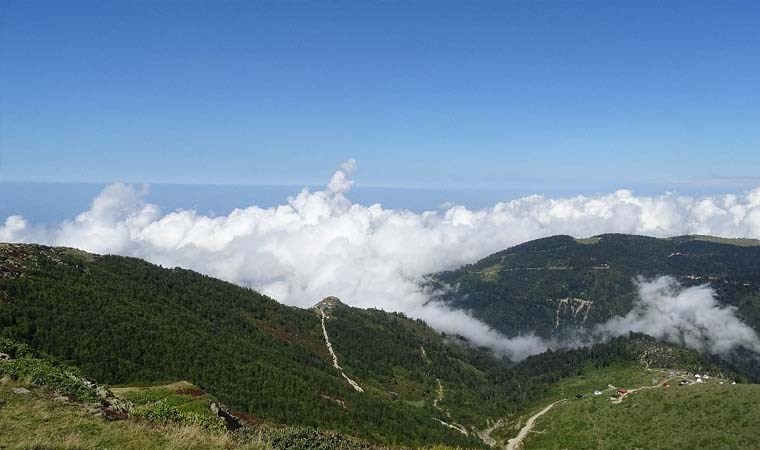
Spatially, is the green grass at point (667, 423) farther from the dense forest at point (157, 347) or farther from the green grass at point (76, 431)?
the green grass at point (76, 431)

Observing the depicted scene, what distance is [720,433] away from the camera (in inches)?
5438

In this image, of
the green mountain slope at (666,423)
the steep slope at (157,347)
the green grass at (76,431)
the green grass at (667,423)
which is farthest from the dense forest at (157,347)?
the green grass at (76,431)

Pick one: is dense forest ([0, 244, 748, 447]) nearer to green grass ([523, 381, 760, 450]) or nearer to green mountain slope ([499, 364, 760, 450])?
green mountain slope ([499, 364, 760, 450])

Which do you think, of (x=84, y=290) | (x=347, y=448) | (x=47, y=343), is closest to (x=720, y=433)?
(x=347, y=448)

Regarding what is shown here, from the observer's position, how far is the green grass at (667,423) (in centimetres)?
13862

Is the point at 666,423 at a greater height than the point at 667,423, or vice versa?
the point at 667,423

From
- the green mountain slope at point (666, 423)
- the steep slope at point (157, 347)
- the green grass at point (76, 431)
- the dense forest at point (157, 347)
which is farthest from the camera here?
the green mountain slope at point (666, 423)

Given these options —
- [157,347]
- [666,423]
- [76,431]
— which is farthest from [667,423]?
[76,431]

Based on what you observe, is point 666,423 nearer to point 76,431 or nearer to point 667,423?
point 667,423

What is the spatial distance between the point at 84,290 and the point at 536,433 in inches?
7293

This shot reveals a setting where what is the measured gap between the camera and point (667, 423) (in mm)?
156875

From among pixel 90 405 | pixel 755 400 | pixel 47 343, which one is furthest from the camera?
pixel 755 400

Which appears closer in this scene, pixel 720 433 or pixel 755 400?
pixel 720 433

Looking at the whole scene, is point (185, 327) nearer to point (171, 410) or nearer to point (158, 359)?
point (158, 359)
